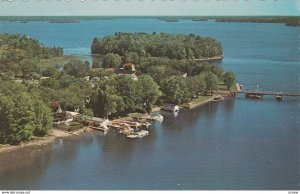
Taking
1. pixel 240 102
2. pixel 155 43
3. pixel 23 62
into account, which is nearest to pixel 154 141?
pixel 240 102

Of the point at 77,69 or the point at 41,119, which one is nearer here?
the point at 41,119

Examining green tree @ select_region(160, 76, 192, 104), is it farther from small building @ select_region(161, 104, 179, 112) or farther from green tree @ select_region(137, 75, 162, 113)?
green tree @ select_region(137, 75, 162, 113)

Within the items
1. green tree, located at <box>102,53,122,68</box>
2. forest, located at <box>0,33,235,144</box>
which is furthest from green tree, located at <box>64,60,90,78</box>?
green tree, located at <box>102,53,122,68</box>

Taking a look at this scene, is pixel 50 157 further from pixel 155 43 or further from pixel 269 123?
pixel 155 43

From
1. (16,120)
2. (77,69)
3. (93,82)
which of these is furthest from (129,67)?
(16,120)

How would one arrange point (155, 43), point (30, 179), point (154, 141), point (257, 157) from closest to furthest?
point (30, 179) → point (257, 157) → point (154, 141) → point (155, 43)

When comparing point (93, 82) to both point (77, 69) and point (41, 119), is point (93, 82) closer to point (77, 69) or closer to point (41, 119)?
point (77, 69)

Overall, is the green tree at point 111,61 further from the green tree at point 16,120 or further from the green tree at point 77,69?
the green tree at point 16,120

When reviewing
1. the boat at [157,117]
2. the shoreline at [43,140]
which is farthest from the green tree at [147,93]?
the shoreline at [43,140]
